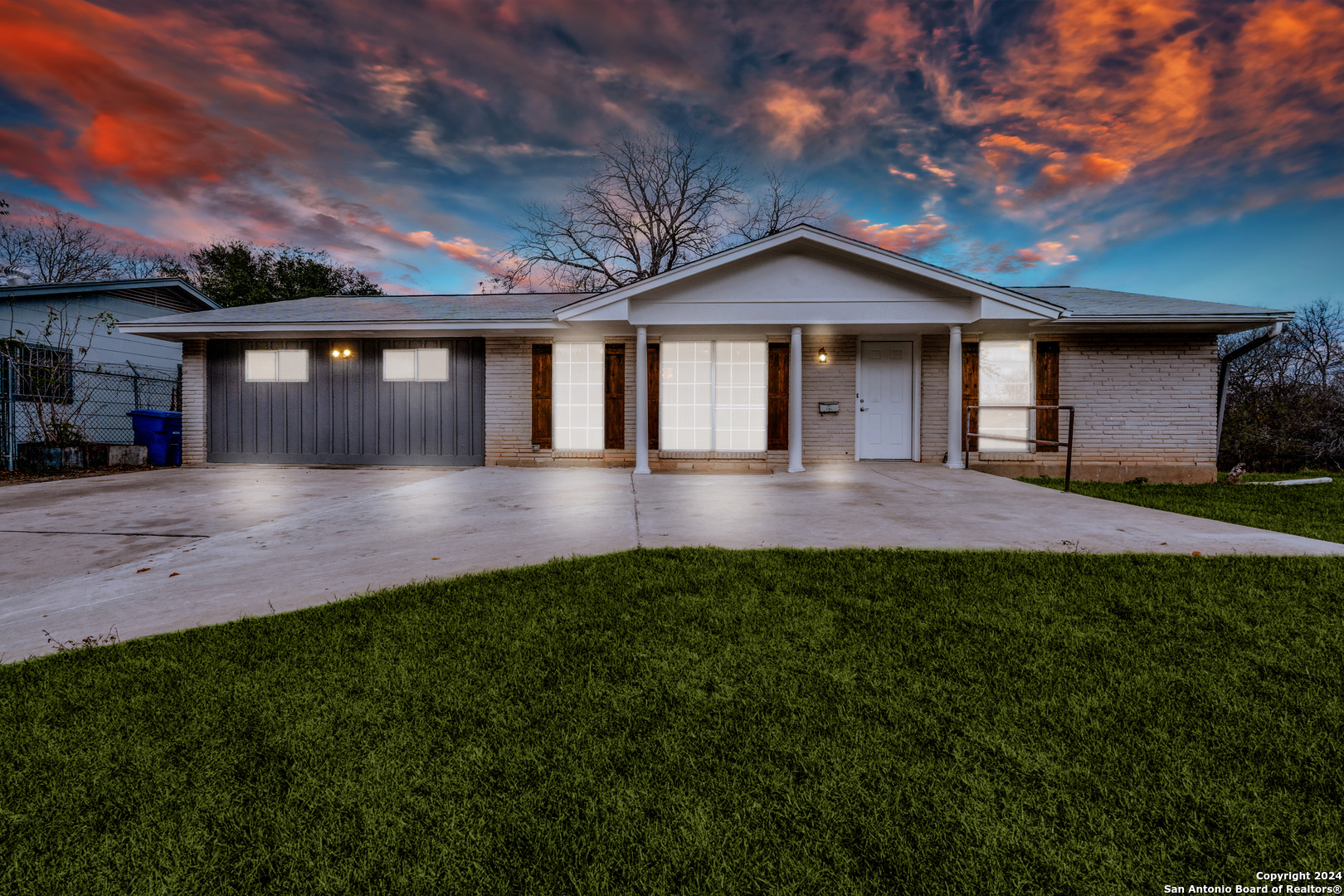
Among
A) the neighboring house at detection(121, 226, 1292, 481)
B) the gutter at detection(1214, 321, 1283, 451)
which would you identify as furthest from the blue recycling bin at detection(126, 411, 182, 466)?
the gutter at detection(1214, 321, 1283, 451)

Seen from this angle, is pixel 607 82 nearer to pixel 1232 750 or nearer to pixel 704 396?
pixel 704 396

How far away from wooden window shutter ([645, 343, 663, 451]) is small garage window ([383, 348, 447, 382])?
3.85 m

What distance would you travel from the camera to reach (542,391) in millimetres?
9586

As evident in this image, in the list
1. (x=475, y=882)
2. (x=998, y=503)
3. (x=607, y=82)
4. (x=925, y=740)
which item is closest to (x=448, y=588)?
(x=475, y=882)

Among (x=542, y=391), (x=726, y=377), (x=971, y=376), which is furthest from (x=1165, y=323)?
(x=542, y=391)

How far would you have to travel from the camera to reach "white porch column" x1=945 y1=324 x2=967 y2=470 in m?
8.49

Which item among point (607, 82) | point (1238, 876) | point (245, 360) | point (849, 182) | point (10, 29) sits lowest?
point (1238, 876)

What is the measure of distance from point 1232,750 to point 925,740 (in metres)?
0.87

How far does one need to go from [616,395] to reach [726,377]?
2.01 meters

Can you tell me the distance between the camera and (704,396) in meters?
9.45

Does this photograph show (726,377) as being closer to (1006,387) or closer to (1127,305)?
(1006,387)

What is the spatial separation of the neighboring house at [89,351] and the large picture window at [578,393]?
29.1ft

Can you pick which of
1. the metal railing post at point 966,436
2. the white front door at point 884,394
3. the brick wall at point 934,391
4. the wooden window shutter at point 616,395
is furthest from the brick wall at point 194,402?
the metal railing post at point 966,436

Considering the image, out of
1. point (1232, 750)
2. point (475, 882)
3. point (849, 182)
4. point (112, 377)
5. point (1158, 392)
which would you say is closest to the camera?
point (475, 882)
